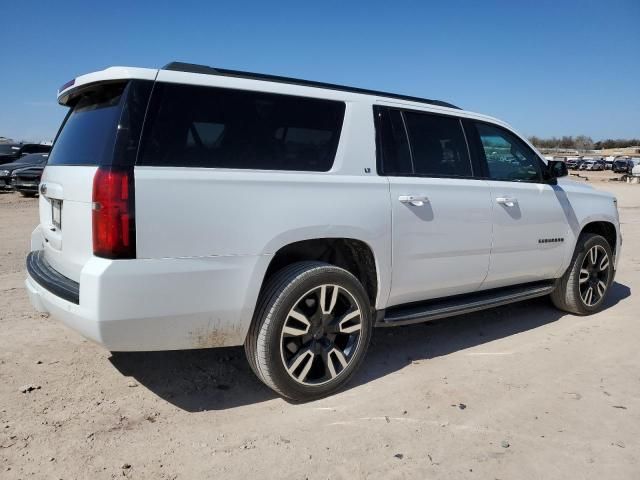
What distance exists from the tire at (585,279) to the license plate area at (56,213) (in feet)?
14.5

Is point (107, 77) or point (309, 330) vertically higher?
point (107, 77)

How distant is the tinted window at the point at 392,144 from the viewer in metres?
3.54

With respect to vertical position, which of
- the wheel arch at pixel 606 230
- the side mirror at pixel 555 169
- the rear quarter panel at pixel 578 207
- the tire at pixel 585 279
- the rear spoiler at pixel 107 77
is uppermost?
the rear spoiler at pixel 107 77

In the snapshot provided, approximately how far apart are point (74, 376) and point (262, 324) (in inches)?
57.5

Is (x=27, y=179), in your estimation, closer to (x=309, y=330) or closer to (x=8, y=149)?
(x=8, y=149)

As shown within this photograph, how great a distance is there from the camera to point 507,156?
4590mm

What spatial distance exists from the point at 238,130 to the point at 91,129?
2.79 ft

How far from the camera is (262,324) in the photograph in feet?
9.82

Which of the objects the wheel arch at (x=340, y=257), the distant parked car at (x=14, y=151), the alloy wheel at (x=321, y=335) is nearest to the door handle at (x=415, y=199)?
the wheel arch at (x=340, y=257)

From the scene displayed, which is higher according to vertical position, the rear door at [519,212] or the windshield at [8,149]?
the windshield at [8,149]

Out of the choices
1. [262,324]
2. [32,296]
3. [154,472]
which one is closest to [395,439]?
[262,324]

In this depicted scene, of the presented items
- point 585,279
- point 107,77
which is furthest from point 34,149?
point 585,279

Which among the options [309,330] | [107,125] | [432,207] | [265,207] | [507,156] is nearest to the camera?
[107,125]

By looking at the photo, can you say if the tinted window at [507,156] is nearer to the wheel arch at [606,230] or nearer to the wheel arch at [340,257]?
the wheel arch at [606,230]
